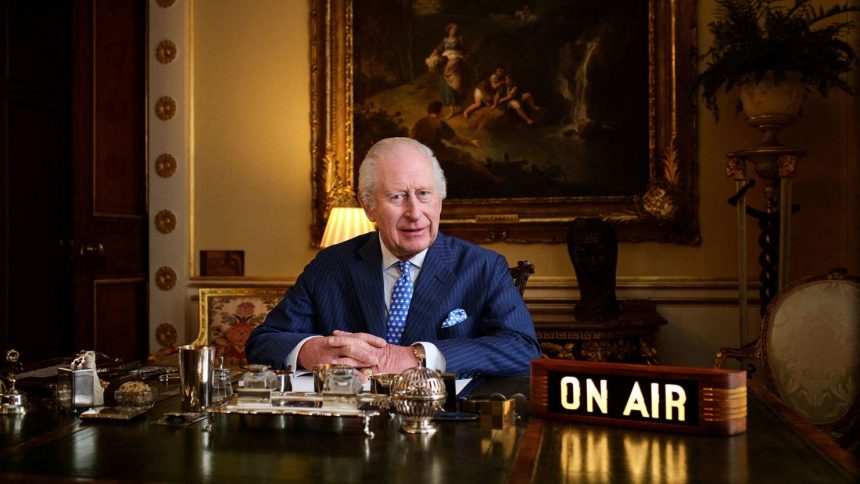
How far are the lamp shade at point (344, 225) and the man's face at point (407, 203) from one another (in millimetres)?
2038

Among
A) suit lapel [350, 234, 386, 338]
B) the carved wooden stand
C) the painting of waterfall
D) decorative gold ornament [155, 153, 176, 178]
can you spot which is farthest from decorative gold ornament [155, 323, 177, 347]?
the carved wooden stand

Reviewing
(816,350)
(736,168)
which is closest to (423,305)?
(816,350)

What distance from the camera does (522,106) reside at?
532 cm

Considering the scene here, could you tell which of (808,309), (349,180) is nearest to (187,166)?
(349,180)

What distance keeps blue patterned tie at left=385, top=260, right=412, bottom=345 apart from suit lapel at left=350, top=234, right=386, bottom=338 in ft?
0.09

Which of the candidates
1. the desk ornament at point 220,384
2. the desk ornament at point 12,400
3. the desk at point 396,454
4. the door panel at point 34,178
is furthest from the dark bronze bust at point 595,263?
the door panel at point 34,178

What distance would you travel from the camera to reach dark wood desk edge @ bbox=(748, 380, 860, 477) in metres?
1.50

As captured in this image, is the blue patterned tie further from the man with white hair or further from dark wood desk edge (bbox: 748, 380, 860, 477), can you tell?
dark wood desk edge (bbox: 748, 380, 860, 477)

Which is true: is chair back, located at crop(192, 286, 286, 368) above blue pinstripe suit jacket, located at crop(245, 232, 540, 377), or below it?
below

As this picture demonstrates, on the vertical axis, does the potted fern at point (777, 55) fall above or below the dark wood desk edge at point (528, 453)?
above

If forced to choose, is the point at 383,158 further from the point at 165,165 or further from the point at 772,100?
the point at 165,165

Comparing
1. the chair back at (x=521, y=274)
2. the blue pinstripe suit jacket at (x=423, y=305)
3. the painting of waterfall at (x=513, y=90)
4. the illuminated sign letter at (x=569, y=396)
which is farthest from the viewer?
the painting of waterfall at (x=513, y=90)

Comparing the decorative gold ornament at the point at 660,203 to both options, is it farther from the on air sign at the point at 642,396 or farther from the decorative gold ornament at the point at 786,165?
the on air sign at the point at 642,396

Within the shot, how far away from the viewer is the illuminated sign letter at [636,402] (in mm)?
1779
